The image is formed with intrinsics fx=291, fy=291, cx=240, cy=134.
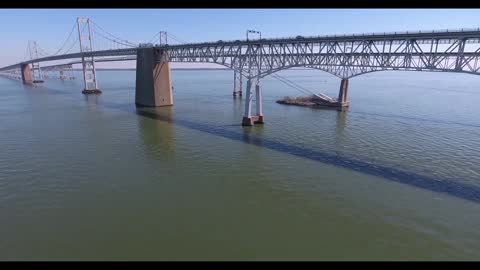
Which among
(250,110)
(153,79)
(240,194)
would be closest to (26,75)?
(153,79)

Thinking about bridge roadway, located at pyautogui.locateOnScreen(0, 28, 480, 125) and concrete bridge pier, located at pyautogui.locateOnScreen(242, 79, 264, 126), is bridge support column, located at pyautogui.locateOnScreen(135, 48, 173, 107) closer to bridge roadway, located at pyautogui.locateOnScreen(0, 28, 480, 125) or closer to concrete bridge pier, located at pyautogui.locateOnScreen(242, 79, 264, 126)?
bridge roadway, located at pyautogui.locateOnScreen(0, 28, 480, 125)

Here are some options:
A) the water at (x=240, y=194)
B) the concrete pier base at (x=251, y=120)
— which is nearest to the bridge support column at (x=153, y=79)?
the water at (x=240, y=194)

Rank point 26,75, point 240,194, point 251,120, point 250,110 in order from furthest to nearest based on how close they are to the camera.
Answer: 1. point 26,75
2. point 251,120
3. point 250,110
4. point 240,194

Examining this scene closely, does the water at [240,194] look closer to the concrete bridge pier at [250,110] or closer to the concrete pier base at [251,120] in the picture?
the concrete pier base at [251,120]

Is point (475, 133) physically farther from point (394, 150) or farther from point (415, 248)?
point (415, 248)

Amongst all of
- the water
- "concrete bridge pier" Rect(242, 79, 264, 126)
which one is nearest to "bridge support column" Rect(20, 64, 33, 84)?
the water

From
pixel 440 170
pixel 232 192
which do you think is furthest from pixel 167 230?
pixel 440 170

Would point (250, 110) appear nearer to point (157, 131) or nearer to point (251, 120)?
point (251, 120)
